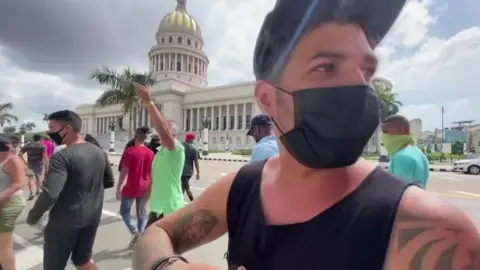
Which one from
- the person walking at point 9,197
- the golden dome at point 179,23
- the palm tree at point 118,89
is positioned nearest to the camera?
the person walking at point 9,197

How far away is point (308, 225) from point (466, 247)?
1.08 feet

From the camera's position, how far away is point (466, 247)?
2.27 feet

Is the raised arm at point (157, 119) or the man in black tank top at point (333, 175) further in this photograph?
the raised arm at point (157, 119)

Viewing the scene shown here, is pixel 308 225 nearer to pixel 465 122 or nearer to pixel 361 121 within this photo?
pixel 361 121

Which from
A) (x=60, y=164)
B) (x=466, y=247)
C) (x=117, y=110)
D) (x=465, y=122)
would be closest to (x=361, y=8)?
(x=466, y=247)

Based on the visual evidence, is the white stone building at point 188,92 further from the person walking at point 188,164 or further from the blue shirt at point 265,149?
the blue shirt at point 265,149

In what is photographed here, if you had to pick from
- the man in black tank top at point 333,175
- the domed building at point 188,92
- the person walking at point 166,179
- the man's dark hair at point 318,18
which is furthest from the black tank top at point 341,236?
the domed building at point 188,92

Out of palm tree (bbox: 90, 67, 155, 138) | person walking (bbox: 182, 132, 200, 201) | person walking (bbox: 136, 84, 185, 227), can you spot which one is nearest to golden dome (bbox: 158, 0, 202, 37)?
palm tree (bbox: 90, 67, 155, 138)

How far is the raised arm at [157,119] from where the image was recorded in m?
3.48

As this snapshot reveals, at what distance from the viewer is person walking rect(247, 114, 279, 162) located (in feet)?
10.8

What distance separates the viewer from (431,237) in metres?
0.72

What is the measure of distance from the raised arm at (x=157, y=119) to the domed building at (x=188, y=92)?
56069 millimetres

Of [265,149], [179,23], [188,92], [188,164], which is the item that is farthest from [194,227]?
[179,23]

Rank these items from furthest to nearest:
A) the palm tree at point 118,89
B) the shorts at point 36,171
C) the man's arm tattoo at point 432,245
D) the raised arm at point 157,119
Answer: the palm tree at point 118,89 → the shorts at point 36,171 → the raised arm at point 157,119 → the man's arm tattoo at point 432,245
